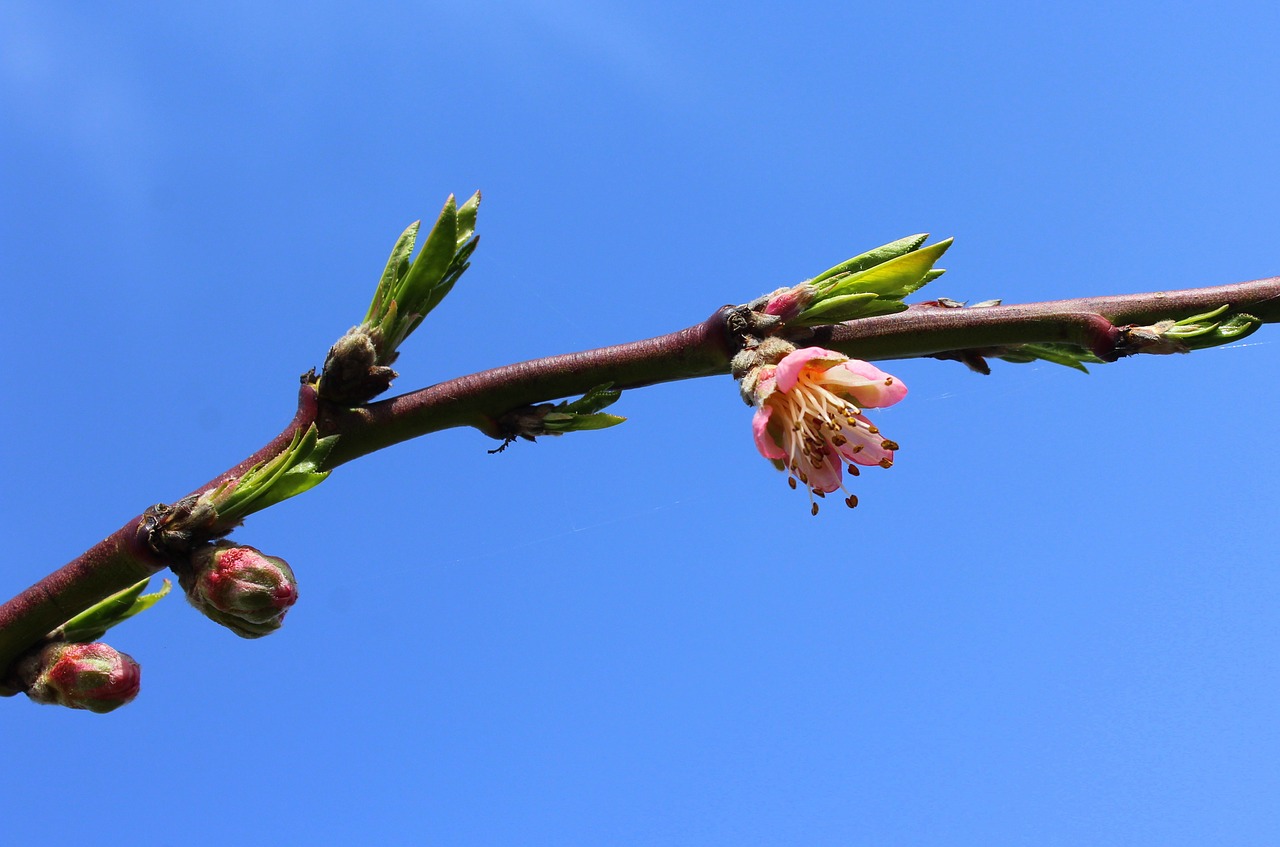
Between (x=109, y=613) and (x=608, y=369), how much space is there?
0.98 metres

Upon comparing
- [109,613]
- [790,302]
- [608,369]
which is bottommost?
[109,613]

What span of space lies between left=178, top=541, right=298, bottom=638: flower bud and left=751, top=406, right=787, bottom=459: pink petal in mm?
805

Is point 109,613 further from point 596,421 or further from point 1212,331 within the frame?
point 1212,331

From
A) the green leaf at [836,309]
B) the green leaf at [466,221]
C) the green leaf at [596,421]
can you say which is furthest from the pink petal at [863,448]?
the green leaf at [466,221]

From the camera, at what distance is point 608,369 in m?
1.73

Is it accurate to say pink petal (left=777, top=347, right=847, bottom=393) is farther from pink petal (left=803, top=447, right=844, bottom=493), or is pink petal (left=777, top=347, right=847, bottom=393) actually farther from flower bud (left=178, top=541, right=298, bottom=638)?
flower bud (left=178, top=541, right=298, bottom=638)

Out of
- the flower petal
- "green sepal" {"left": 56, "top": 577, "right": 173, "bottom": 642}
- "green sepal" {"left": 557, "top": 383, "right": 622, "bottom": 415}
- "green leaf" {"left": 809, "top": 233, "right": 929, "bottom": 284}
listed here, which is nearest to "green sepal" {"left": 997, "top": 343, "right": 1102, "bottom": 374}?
"green leaf" {"left": 809, "top": 233, "right": 929, "bottom": 284}

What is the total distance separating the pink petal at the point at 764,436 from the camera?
166cm

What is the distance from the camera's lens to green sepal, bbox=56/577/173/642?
1724 millimetres

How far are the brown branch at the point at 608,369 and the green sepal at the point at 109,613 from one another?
0.08 m

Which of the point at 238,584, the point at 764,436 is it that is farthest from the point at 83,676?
the point at 764,436

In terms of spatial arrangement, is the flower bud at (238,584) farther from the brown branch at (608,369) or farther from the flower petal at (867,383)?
the flower petal at (867,383)

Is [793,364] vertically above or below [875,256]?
below

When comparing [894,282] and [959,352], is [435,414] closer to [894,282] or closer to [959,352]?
[894,282]
